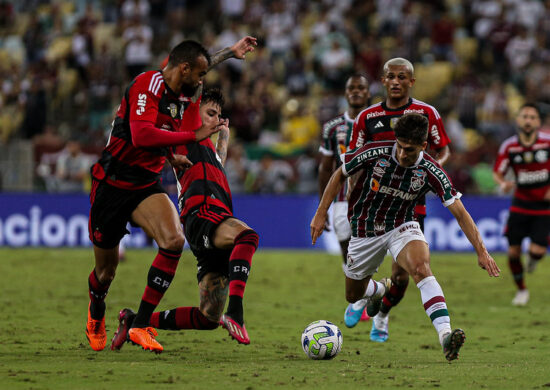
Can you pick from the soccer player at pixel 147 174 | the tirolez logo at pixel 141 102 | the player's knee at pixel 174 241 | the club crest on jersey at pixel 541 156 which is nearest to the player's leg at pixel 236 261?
the player's knee at pixel 174 241

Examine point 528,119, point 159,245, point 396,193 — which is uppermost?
point 528,119

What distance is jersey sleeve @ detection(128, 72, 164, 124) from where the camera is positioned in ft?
23.8

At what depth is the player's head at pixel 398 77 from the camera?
8562 mm

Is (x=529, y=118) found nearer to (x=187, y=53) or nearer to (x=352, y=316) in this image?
(x=352, y=316)

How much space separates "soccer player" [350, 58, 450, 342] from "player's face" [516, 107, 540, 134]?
3852 mm

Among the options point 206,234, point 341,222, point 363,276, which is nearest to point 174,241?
point 206,234

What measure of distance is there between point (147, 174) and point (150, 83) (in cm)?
77

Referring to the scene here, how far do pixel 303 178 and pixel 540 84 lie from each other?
6207mm

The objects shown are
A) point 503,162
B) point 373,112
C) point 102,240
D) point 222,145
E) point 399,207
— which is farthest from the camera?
point 503,162

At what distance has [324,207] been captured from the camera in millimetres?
7539

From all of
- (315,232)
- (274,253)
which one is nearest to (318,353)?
(315,232)

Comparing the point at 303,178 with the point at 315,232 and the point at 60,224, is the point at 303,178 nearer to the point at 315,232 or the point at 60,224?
the point at 60,224

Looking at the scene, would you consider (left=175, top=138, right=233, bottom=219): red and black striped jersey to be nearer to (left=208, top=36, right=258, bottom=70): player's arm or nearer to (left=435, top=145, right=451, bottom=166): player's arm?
(left=208, top=36, right=258, bottom=70): player's arm

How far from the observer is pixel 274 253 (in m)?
18.5
